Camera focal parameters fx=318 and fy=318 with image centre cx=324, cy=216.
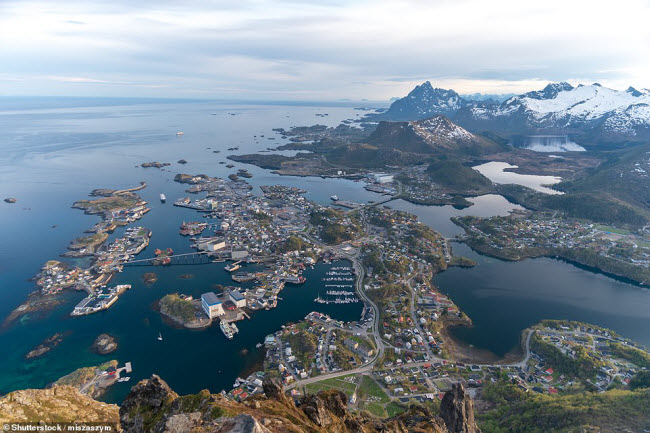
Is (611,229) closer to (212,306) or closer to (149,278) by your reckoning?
(212,306)

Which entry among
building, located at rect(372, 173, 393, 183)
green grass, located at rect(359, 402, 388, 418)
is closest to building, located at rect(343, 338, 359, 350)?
green grass, located at rect(359, 402, 388, 418)

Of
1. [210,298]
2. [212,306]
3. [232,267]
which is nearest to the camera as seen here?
[212,306]

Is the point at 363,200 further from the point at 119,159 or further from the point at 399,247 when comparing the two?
the point at 119,159

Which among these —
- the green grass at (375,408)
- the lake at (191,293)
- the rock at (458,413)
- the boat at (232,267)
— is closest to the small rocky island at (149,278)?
the lake at (191,293)

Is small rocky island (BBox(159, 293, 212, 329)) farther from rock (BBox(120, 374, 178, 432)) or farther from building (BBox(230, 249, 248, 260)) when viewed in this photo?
rock (BBox(120, 374, 178, 432))

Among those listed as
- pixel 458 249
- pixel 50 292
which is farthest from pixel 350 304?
pixel 50 292

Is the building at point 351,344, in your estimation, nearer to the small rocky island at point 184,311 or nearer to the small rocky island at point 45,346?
the small rocky island at point 184,311

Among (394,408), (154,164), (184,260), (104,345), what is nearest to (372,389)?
(394,408)
